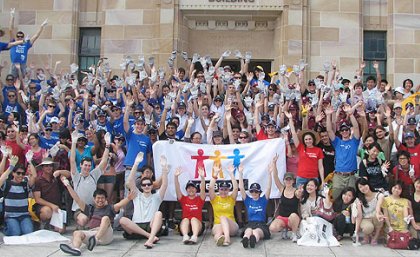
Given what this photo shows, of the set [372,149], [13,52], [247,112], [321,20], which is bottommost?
[372,149]

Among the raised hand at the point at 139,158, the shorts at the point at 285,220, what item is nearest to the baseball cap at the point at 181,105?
the raised hand at the point at 139,158

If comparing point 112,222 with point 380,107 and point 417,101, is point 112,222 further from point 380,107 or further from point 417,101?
point 417,101

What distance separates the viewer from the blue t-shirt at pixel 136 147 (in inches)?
410

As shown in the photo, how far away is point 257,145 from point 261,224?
2.05m

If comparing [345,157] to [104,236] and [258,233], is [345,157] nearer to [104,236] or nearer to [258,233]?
[258,233]

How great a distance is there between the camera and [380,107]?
1168 cm

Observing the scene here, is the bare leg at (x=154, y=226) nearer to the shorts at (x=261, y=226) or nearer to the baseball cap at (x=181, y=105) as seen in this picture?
the shorts at (x=261, y=226)

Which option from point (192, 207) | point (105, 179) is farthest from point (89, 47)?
point (192, 207)

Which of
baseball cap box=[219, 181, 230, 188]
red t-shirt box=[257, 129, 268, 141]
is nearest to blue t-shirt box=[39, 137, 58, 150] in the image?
baseball cap box=[219, 181, 230, 188]

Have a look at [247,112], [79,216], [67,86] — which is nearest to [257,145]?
[247,112]

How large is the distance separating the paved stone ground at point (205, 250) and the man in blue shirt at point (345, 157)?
1.28 m

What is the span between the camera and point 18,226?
9.05 metres

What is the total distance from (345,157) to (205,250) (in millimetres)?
3483

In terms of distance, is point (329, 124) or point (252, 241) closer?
point (252, 241)
